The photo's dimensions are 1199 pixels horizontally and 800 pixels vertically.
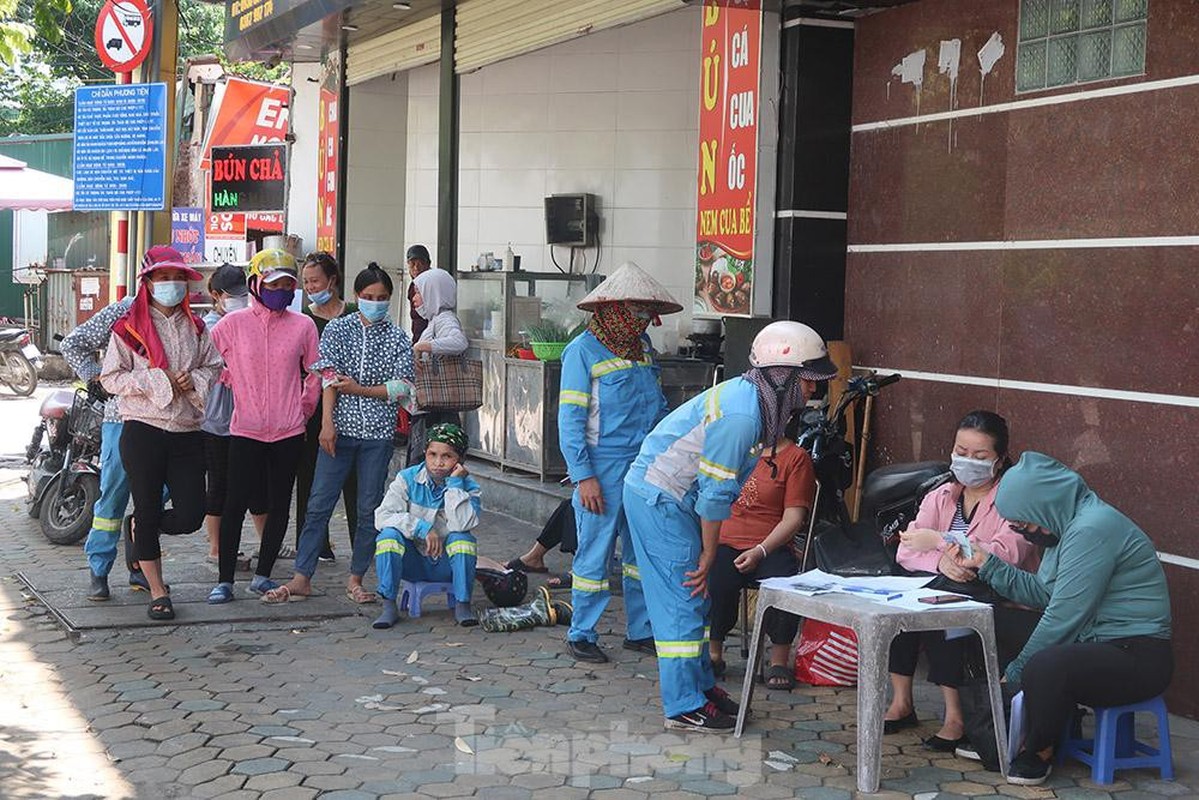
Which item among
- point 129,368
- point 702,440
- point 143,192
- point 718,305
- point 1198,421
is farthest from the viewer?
point 143,192

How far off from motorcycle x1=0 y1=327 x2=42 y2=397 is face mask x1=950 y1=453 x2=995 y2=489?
17420mm

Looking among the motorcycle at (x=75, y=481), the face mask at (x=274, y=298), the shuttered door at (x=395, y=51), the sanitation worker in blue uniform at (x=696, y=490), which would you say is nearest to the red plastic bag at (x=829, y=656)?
the sanitation worker in blue uniform at (x=696, y=490)

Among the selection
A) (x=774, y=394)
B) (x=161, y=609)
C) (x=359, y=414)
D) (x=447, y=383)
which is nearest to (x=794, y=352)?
(x=774, y=394)

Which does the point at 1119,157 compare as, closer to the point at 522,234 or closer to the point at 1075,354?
the point at 1075,354

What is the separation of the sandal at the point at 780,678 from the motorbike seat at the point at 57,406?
571 cm

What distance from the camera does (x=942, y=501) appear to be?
6.07 metres

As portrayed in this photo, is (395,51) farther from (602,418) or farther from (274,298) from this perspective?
(602,418)

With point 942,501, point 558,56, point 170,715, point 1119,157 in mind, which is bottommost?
point 170,715

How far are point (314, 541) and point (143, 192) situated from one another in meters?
4.91

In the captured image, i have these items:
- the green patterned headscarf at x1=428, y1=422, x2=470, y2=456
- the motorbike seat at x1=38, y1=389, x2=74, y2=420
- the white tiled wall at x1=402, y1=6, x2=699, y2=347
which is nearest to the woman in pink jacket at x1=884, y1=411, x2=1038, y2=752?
the green patterned headscarf at x1=428, y1=422, x2=470, y2=456

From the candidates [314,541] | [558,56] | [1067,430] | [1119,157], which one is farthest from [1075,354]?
[558,56]

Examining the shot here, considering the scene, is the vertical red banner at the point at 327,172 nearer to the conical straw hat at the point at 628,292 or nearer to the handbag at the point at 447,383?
the handbag at the point at 447,383

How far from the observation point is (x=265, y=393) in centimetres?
777

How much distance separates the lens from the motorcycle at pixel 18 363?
20.7 m
